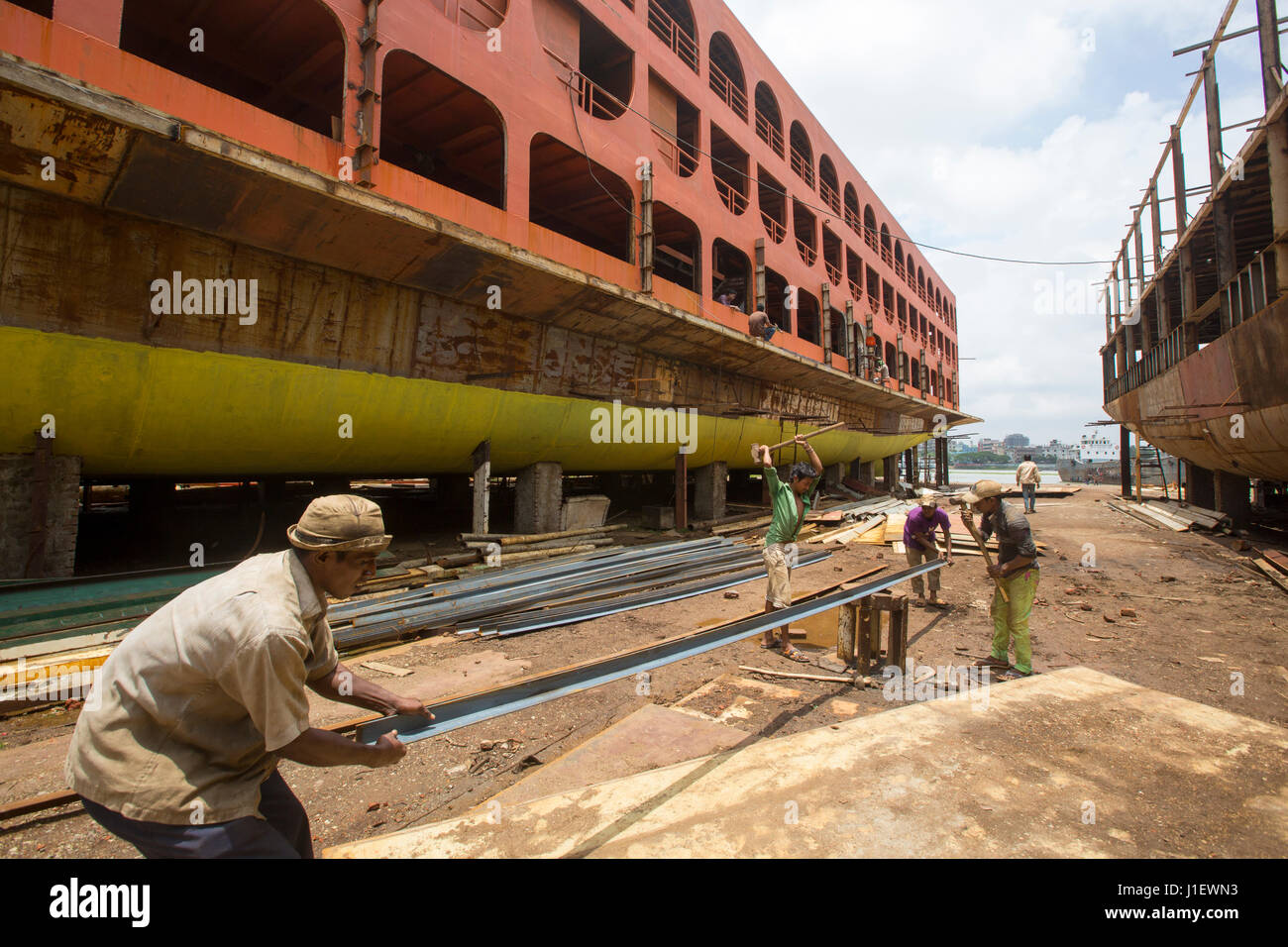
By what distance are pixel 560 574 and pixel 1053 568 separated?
30.2 ft

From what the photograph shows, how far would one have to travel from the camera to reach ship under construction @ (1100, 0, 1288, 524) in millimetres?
9734

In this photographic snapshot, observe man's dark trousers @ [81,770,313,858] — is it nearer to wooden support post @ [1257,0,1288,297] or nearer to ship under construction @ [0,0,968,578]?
ship under construction @ [0,0,968,578]

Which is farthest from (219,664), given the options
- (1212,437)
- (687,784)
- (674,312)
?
(1212,437)

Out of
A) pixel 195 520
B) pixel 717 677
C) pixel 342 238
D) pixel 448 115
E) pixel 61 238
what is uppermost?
pixel 448 115

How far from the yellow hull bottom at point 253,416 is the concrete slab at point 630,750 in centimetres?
608

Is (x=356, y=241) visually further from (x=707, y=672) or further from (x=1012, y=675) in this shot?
(x=1012, y=675)

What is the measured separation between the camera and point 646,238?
10.6m

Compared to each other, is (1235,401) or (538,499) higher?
(1235,401)

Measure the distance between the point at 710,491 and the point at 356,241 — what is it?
10535mm

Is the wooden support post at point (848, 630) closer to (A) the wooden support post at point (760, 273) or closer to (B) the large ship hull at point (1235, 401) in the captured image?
(B) the large ship hull at point (1235, 401)

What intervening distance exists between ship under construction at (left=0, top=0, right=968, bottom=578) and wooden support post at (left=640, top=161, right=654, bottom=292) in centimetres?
5

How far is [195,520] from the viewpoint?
36.0ft

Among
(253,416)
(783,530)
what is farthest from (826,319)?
(253,416)

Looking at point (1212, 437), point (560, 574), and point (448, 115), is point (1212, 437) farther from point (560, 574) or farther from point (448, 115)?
point (448, 115)
